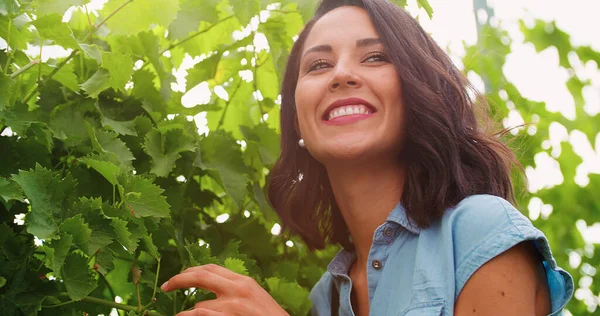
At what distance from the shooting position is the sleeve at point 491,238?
1.08 meters

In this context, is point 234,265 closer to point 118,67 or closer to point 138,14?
point 118,67

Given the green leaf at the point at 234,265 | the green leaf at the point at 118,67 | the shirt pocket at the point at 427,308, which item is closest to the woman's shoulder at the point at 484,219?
the shirt pocket at the point at 427,308

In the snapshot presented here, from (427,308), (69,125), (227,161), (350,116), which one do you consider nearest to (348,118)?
(350,116)

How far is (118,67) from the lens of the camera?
47.6 inches

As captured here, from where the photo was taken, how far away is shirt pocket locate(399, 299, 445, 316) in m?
1.09

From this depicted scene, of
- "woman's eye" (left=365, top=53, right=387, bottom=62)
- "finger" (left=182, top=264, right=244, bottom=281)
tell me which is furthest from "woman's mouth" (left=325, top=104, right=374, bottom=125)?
"finger" (left=182, top=264, right=244, bottom=281)

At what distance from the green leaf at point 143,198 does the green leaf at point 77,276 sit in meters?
0.11

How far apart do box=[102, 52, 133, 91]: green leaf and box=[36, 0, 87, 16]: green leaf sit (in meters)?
0.11

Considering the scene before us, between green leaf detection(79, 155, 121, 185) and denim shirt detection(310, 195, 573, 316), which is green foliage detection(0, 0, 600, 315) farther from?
denim shirt detection(310, 195, 573, 316)

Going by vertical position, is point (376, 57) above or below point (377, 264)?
above

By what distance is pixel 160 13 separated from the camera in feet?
4.34

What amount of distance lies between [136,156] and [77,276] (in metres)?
0.36

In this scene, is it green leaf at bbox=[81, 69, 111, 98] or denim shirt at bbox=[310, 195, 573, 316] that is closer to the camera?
denim shirt at bbox=[310, 195, 573, 316]

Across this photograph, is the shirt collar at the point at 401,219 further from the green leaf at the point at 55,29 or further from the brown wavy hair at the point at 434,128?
the green leaf at the point at 55,29
